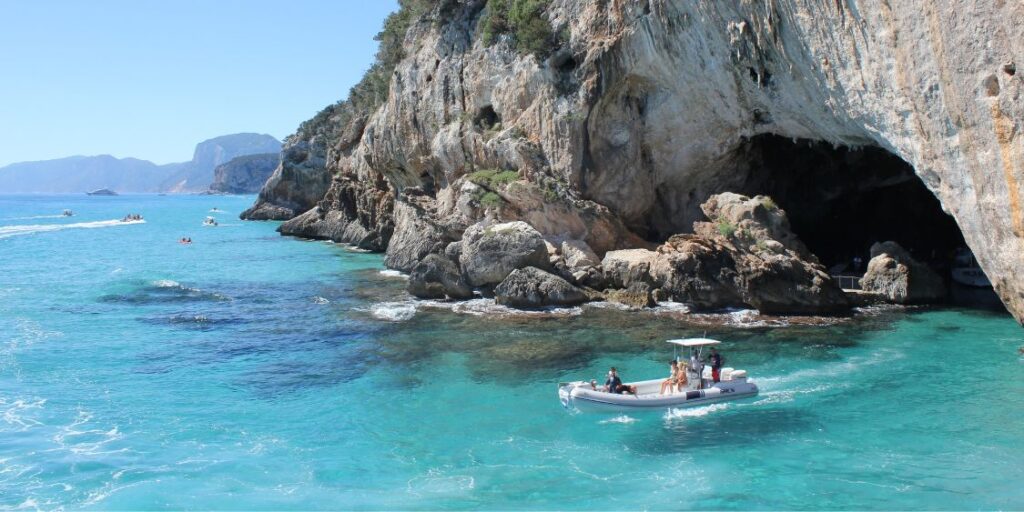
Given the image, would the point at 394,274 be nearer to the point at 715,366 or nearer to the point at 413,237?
the point at 413,237

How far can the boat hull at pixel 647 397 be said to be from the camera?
18562 millimetres

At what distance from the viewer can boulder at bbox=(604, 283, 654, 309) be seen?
29.5 m

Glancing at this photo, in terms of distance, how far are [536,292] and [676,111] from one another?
31.7 feet

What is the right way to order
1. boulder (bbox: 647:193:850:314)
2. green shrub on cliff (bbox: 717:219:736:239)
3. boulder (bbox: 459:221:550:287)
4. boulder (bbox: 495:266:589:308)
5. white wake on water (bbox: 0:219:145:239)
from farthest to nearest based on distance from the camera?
white wake on water (bbox: 0:219:145:239) < boulder (bbox: 459:221:550:287) < boulder (bbox: 495:266:589:308) < green shrub on cliff (bbox: 717:219:736:239) < boulder (bbox: 647:193:850:314)

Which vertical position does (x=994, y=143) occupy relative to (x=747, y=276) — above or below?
above

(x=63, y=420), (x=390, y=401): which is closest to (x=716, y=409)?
(x=390, y=401)

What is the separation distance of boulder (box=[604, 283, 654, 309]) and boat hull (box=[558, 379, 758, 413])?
9.90 m

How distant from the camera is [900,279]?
29.2 m

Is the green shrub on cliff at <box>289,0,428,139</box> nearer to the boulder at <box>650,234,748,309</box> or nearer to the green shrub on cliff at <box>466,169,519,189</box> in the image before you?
the green shrub on cliff at <box>466,169,519,189</box>

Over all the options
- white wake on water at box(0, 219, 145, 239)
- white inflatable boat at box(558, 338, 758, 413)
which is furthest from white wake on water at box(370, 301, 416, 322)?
white wake on water at box(0, 219, 145, 239)

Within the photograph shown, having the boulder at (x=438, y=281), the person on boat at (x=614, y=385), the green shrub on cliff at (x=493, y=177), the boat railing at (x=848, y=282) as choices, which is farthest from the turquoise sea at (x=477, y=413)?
the green shrub on cliff at (x=493, y=177)

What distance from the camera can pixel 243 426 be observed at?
1827cm

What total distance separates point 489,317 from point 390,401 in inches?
364

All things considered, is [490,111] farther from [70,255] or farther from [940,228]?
[70,255]
